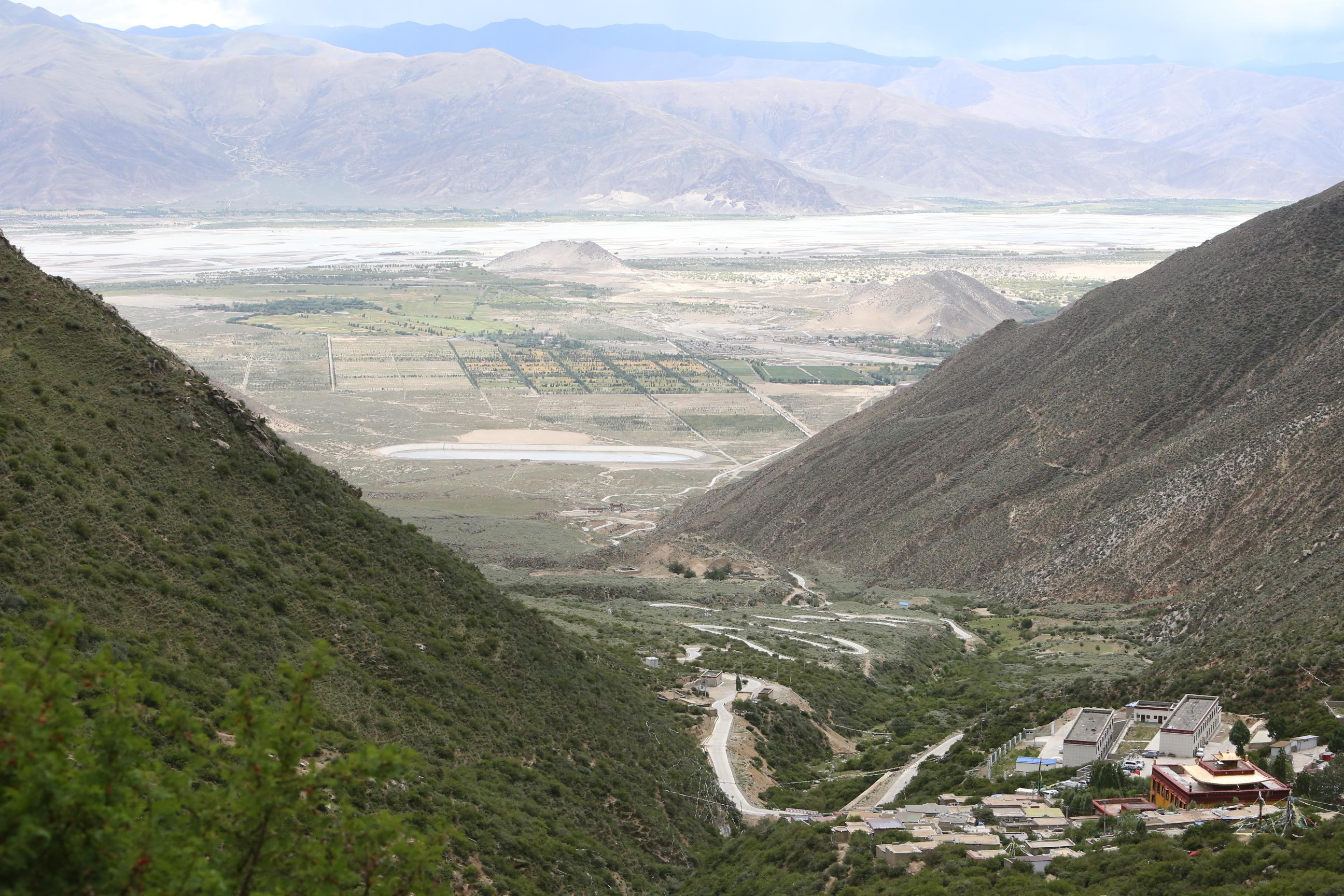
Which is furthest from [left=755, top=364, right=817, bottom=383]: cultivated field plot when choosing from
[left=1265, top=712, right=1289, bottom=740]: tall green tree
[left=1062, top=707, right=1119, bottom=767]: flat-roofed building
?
[left=1265, top=712, right=1289, bottom=740]: tall green tree

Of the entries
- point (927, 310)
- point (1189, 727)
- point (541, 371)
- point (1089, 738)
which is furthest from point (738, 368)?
point (1189, 727)

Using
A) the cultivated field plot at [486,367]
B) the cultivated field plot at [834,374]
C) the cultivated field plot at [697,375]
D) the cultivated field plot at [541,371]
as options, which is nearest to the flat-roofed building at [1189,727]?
the cultivated field plot at [697,375]

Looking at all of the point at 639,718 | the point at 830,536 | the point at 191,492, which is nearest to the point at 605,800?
the point at 639,718

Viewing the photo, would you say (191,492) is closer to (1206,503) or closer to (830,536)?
(1206,503)

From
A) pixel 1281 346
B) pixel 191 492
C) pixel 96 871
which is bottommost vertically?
pixel 96 871

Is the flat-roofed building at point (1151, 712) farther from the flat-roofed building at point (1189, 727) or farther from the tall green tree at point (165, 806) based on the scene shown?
the tall green tree at point (165, 806)

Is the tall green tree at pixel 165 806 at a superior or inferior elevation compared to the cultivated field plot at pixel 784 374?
inferior

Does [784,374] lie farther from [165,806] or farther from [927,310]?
[165,806]
